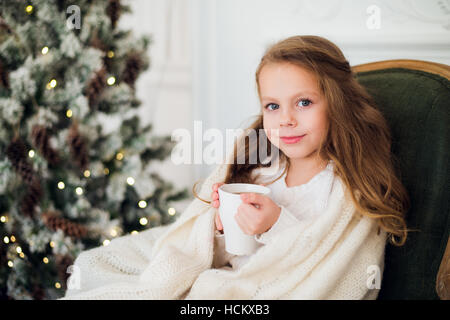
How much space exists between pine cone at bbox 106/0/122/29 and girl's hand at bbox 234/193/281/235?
0.93 meters

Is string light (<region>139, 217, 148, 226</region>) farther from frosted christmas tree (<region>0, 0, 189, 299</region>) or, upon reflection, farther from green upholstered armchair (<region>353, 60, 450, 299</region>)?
green upholstered armchair (<region>353, 60, 450, 299</region>)

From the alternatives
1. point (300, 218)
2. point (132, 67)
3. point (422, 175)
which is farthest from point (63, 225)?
point (422, 175)

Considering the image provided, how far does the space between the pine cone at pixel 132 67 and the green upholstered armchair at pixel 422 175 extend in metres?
0.90

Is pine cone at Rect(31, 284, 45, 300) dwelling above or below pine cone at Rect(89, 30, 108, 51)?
below

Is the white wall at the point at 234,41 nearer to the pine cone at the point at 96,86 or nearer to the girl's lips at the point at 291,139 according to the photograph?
the girl's lips at the point at 291,139

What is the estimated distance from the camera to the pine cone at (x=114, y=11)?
4.42 feet

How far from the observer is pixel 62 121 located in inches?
54.5

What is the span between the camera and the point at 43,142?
129 cm

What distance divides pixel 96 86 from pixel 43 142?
26cm

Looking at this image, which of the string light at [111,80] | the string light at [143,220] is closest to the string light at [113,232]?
the string light at [143,220]

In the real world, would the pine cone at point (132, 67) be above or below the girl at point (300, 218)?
above

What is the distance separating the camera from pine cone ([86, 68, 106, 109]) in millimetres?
1337

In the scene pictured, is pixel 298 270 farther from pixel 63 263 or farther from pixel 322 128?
pixel 63 263

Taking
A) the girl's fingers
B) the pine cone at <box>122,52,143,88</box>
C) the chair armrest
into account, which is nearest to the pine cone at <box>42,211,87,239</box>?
the pine cone at <box>122,52,143,88</box>
